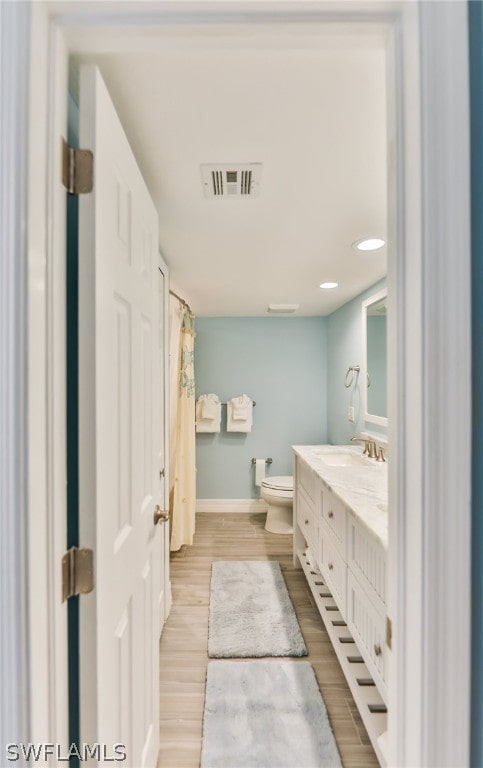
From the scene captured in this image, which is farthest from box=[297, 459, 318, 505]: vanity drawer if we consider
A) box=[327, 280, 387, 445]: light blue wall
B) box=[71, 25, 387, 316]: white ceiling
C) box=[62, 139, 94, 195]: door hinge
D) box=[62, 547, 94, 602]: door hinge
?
box=[62, 139, 94, 195]: door hinge

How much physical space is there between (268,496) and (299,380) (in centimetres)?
137

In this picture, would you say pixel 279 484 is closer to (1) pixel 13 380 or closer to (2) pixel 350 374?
(2) pixel 350 374

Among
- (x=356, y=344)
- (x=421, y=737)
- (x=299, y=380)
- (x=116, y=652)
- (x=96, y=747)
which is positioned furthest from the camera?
(x=299, y=380)

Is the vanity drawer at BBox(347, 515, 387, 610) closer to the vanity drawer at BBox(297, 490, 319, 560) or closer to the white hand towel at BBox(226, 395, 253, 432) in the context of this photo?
the vanity drawer at BBox(297, 490, 319, 560)

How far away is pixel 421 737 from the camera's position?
20.9 inches

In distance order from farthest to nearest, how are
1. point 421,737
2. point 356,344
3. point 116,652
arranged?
→ point 356,344, point 116,652, point 421,737

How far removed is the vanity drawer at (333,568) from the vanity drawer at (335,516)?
2.3 inches

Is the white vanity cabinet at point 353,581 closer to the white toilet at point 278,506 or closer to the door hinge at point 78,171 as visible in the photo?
the white toilet at point 278,506

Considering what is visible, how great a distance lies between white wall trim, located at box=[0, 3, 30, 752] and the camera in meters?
0.53

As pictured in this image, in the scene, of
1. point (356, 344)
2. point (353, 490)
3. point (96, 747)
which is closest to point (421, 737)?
point (96, 747)

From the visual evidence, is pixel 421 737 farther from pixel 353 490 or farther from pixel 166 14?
pixel 166 14

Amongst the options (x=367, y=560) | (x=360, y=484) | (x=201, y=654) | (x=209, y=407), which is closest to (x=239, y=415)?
(x=209, y=407)

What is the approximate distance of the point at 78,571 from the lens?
0.67 meters
